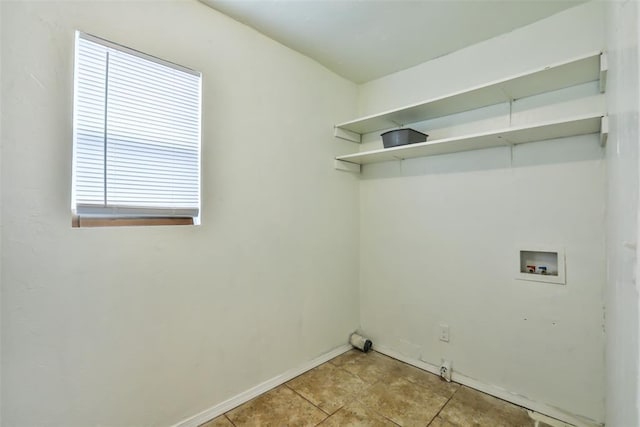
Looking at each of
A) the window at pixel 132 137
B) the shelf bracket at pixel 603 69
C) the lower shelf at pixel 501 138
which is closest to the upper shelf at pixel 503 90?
the shelf bracket at pixel 603 69

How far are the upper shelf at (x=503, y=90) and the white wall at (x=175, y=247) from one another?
52 centimetres

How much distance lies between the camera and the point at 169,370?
1.52 meters

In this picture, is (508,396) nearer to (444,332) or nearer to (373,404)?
(444,332)

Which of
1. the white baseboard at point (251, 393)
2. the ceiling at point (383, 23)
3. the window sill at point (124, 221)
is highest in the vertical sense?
the ceiling at point (383, 23)

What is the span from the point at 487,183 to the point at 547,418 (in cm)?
142

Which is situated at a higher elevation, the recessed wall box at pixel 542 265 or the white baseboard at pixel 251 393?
the recessed wall box at pixel 542 265

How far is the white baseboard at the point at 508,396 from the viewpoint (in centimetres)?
161

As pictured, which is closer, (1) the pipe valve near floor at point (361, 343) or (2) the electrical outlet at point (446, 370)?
(2) the electrical outlet at point (446, 370)

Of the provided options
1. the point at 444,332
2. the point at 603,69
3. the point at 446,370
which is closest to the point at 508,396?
the point at 446,370

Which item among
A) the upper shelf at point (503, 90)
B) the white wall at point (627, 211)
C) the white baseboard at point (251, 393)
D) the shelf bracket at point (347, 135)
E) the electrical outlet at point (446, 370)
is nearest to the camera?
the white wall at point (627, 211)

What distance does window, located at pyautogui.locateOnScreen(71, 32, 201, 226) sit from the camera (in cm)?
129

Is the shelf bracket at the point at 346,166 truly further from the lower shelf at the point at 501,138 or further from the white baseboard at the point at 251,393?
the white baseboard at the point at 251,393

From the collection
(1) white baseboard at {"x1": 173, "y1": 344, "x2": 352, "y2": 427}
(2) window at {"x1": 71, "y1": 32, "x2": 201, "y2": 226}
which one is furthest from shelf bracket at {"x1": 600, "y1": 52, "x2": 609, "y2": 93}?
(1) white baseboard at {"x1": 173, "y1": 344, "x2": 352, "y2": 427}

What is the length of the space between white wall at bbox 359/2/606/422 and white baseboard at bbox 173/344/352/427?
57 cm
